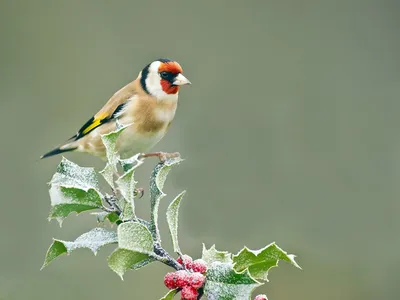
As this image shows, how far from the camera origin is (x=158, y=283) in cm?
306

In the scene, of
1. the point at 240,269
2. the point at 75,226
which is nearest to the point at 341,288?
the point at 75,226

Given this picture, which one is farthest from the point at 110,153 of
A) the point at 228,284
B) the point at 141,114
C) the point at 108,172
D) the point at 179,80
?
the point at 141,114

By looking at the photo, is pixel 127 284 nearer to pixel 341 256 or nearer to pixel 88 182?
pixel 341 256

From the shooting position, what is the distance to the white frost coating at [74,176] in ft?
1.69

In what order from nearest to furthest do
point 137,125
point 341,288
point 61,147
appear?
point 137,125 → point 61,147 → point 341,288

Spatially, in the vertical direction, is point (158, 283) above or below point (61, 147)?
below

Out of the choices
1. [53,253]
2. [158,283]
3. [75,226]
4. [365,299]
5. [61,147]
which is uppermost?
[53,253]

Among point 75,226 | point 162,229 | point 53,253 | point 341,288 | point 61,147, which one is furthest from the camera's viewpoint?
point 341,288

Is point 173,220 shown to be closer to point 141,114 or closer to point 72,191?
point 72,191

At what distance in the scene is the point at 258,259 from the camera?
1.70 feet

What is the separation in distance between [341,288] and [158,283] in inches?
36.0

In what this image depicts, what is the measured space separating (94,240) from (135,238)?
0.05 meters

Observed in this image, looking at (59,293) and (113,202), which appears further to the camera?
(59,293)

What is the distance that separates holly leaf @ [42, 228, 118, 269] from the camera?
0.49 m
